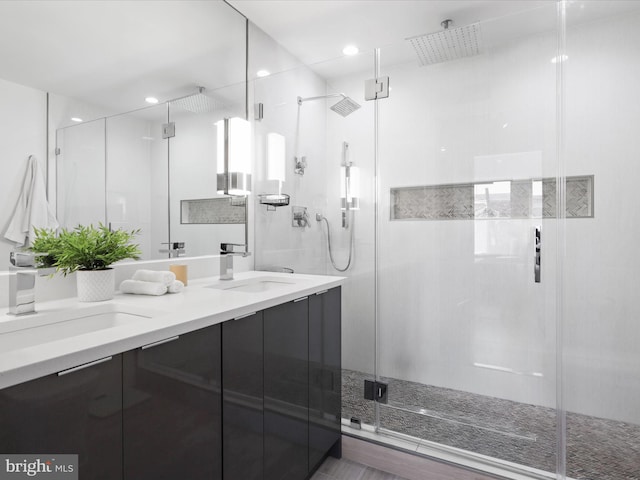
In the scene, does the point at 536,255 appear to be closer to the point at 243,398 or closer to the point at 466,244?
the point at 466,244

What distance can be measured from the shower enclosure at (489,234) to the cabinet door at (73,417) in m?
1.55

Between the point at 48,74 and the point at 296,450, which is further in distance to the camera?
the point at 296,450

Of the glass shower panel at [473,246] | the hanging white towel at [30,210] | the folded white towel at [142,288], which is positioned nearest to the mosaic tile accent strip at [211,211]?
the folded white towel at [142,288]

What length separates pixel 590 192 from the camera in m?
1.91

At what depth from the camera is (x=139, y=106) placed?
1.56 meters

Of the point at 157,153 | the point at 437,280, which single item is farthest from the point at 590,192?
the point at 157,153

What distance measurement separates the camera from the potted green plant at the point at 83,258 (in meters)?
1.20

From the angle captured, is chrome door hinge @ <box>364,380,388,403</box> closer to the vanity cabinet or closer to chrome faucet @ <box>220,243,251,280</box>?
the vanity cabinet

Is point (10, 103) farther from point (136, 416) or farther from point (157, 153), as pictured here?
point (136, 416)

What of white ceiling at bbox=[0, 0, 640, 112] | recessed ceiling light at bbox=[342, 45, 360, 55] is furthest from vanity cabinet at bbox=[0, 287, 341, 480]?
recessed ceiling light at bbox=[342, 45, 360, 55]

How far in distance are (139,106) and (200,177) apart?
0.46m

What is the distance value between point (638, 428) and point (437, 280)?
1.17m

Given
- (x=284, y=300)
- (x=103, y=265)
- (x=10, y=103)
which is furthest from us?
(x=284, y=300)

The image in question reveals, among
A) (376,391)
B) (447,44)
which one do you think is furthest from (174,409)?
(447,44)
